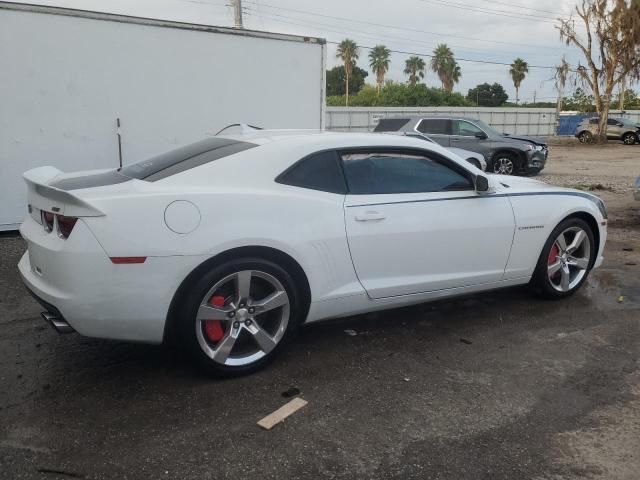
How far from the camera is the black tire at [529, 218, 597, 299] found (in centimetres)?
474

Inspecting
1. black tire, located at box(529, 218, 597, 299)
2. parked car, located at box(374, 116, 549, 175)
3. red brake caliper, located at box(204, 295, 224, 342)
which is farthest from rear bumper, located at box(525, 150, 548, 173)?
red brake caliper, located at box(204, 295, 224, 342)

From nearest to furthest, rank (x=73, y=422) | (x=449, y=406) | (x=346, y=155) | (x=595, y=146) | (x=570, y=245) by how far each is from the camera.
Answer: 1. (x=73, y=422)
2. (x=449, y=406)
3. (x=346, y=155)
4. (x=570, y=245)
5. (x=595, y=146)

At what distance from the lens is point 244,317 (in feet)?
11.4

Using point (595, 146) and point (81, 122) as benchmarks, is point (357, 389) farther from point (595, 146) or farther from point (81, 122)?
point (595, 146)

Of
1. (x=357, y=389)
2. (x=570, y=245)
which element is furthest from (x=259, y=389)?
(x=570, y=245)

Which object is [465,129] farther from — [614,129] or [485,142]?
[614,129]

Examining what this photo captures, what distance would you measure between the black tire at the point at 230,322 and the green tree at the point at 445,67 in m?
76.6

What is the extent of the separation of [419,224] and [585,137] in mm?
33443

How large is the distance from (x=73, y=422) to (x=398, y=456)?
65.0 inches

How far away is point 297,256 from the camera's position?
11.6ft

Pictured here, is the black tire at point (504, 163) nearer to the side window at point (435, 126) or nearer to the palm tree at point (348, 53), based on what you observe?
the side window at point (435, 126)

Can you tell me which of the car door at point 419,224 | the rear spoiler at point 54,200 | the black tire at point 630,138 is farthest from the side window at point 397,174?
the black tire at point 630,138

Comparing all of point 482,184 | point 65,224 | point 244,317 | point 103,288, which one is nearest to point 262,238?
point 244,317

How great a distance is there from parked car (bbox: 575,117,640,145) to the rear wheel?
2076cm
